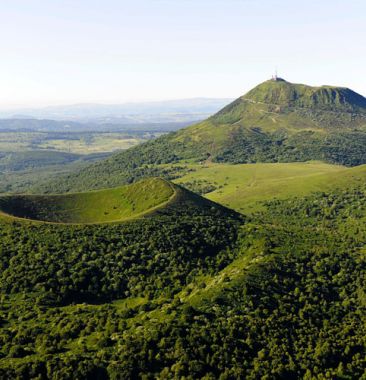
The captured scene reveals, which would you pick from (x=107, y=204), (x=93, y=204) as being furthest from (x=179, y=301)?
(x=93, y=204)

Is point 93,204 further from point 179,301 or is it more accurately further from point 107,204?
point 179,301

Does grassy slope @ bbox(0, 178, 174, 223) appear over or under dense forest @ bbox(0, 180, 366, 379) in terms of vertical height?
over

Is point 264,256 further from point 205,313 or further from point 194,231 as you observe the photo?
point 205,313

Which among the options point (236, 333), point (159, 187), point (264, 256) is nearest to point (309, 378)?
point (236, 333)

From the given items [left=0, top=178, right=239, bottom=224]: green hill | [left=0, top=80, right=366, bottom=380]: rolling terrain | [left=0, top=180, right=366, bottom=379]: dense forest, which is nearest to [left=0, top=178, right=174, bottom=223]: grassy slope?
[left=0, top=178, right=239, bottom=224]: green hill

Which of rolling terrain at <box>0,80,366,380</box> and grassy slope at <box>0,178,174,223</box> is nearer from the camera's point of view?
rolling terrain at <box>0,80,366,380</box>

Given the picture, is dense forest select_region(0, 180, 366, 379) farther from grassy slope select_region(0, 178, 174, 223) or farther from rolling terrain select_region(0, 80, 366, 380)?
grassy slope select_region(0, 178, 174, 223)

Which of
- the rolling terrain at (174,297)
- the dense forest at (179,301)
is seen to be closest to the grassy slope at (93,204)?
the rolling terrain at (174,297)
